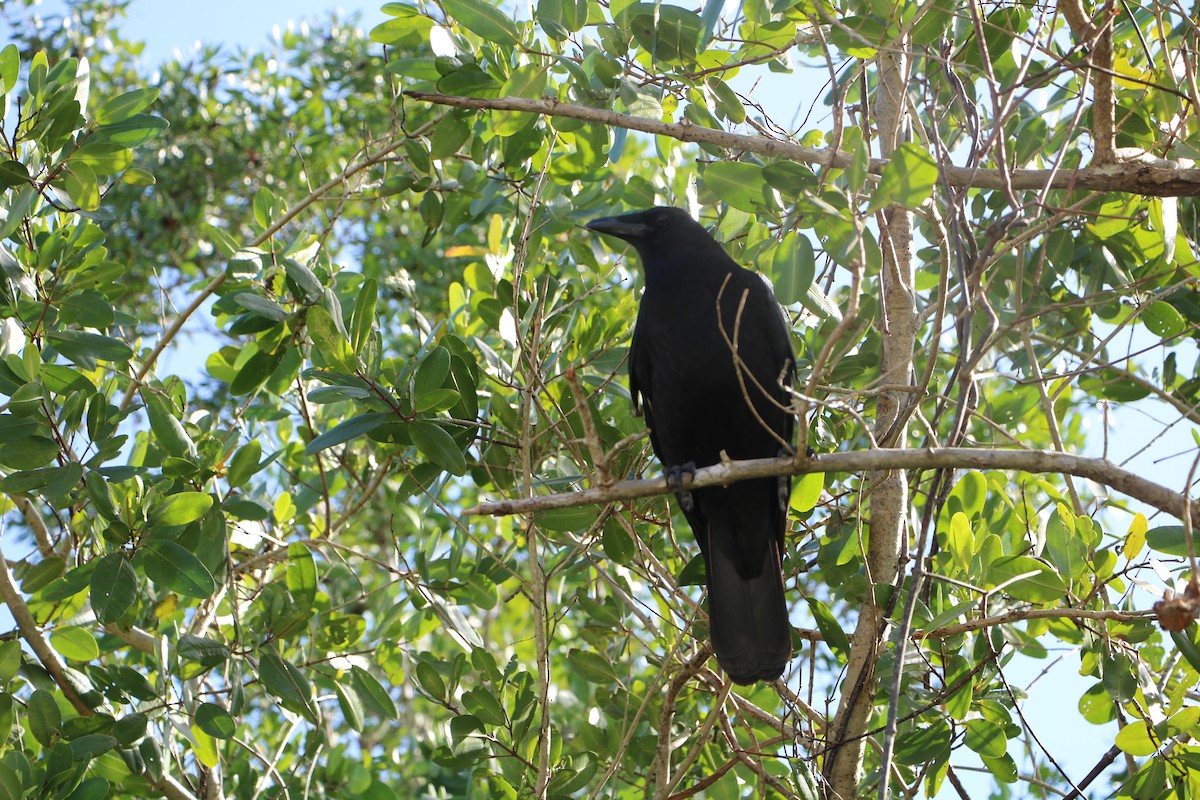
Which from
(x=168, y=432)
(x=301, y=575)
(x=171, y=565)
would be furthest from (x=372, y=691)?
(x=168, y=432)

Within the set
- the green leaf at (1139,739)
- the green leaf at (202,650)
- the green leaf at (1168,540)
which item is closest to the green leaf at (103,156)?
the green leaf at (202,650)

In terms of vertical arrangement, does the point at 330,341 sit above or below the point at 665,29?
below

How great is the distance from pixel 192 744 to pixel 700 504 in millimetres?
1817

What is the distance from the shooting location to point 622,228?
4066 millimetres

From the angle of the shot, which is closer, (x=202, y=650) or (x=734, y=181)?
(x=734, y=181)

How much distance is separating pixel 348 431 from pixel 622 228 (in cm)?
152

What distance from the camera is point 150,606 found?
4035 mm

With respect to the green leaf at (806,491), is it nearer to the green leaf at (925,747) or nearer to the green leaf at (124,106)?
the green leaf at (925,747)

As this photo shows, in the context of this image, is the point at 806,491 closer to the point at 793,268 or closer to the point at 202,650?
the point at 793,268

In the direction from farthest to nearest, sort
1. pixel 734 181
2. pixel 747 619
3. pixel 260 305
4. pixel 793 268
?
pixel 747 619 < pixel 260 305 < pixel 734 181 < pixel 793 268

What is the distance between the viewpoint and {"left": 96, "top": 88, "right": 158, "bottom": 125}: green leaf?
3629mm

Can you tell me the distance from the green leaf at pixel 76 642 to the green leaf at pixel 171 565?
0.47 m

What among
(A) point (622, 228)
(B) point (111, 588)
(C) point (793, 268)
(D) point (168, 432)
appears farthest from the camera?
(A) point (622, 228)

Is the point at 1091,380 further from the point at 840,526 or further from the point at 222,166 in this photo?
the point at 222,166
